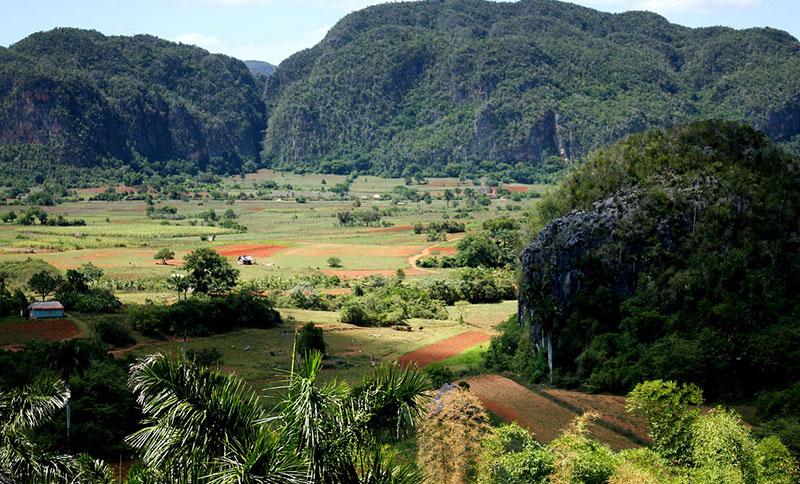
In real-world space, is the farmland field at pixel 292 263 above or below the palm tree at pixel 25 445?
below

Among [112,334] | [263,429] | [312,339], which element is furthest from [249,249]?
[263,429]

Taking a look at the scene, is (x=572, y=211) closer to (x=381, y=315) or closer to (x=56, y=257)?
(x=381, y=315)

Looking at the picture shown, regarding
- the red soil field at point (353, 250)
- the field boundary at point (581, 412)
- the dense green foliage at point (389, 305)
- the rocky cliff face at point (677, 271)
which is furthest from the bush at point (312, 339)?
the red soil field at point (353, 250)

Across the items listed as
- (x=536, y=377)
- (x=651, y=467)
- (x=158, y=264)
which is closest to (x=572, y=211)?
(x=536, y=377)

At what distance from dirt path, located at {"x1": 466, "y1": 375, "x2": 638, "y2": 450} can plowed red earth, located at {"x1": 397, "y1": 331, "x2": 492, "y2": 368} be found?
5879 mm

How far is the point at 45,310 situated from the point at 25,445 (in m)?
38.7

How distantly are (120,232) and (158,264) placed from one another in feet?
98.6

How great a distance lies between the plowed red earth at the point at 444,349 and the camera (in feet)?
150

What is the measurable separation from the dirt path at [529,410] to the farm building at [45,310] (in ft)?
90.3

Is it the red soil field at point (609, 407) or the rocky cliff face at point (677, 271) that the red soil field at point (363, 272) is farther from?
the red soil field at point (609, 407)

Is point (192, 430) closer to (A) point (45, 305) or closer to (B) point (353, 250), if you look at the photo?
(A) point (45, 305)

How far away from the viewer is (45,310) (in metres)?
48.1

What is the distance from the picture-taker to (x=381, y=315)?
58.0 m

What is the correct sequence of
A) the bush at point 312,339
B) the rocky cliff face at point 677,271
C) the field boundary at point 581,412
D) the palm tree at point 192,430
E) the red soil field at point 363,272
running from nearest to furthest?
the palm tree at point 192,430 → the field boundary at point 581,412 → the rocky cliff face at point 677,271 → the bush at point 312,339 → the red soil field at point 363,272
